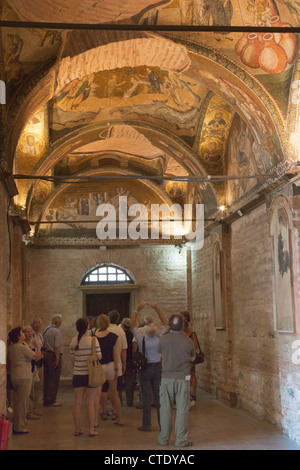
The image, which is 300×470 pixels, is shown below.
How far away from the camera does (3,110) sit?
10141mm

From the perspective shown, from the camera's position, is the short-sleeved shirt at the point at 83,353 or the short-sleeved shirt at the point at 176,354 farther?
the short-sleeved shirt at the point at 83,353

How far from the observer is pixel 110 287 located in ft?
68.5

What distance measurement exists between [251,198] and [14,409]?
6266 mm

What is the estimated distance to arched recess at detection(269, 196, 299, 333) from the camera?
1044 centimetres

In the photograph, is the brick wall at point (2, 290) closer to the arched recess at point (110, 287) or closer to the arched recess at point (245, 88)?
the arched recess at point (245, 88)

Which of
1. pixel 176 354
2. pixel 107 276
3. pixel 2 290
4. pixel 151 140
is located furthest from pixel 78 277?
pixel 176 354

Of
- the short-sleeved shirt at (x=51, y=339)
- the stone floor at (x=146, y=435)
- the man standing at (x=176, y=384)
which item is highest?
the short-sleeved shirt at (x=51, y=339)

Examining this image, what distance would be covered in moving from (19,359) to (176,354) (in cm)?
279

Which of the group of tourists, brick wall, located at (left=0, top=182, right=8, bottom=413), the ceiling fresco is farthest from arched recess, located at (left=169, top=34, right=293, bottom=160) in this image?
brick wall, located at (left=0, top=182, right=8, bottom=413)

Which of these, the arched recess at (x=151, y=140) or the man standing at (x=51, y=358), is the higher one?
the arched recess at (x=151, y=140)

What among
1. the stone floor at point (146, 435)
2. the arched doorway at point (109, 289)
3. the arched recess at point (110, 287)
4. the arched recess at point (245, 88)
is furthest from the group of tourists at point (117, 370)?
the arched doorway at point (109, 289)

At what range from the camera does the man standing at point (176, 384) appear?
9.05 meters

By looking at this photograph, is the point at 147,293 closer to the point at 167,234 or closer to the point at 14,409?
the point at 167,234

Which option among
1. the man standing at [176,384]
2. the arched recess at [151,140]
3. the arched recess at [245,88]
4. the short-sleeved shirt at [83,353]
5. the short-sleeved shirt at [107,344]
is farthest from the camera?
the arched recess at [151,140]
